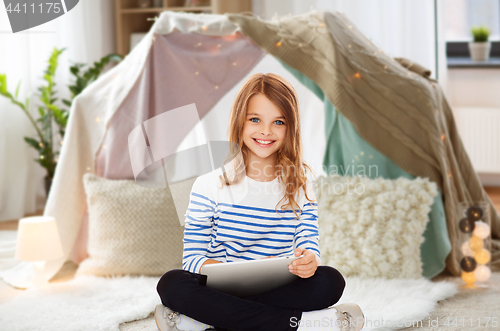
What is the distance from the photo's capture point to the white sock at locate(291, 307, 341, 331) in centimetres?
105

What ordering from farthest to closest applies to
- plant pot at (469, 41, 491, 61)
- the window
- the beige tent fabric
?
1. the window
2. plant pot at (469, 41, 491, 61)
3. the beige tent fabric

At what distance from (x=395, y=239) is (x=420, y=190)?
0.58ft

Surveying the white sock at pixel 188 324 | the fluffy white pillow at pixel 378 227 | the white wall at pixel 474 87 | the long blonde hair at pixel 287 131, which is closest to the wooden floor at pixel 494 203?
the white wall at pixel 474 87

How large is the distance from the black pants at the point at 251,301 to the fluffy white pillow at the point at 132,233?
0.64 metres

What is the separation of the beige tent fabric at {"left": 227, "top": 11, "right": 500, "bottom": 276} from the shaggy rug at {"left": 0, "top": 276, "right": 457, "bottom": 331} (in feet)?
1.03

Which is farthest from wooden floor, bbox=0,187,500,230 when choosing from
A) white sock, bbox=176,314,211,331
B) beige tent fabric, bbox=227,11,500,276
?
white sock, bbox=176,314,211,331

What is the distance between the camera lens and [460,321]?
132cm

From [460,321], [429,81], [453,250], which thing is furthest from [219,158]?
[429,81]

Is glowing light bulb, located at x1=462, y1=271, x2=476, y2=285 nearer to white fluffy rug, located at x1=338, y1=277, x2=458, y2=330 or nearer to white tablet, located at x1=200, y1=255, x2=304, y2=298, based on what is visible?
white fluffy rug, located at x1=338, y1=277, x2=458, y2=330

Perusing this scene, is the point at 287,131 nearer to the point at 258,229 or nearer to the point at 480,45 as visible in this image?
A: the point at 258,229

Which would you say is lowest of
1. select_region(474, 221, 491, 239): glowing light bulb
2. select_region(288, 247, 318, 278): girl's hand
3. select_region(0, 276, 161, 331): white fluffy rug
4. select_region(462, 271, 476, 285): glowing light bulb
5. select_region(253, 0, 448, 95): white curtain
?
select_region(462, 271, 476, 285): glowing light bulb

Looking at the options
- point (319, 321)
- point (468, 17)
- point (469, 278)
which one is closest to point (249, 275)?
point (319, 321)

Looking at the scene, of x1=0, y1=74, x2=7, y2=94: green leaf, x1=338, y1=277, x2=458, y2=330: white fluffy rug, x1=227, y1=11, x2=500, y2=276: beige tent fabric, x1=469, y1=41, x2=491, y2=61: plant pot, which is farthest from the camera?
x1=469, y1=41, x2=491, y2=61: plant pot

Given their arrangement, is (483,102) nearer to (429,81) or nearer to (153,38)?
(429,81)
